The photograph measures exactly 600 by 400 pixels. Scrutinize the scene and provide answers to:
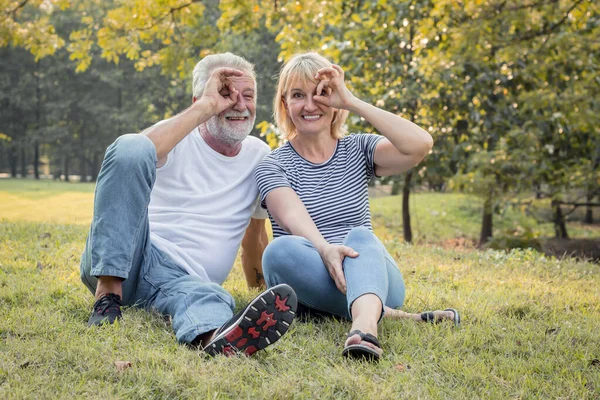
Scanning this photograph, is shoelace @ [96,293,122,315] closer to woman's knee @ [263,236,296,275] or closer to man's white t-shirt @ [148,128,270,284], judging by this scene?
man's white t-shirt @ [148,128,270,284]

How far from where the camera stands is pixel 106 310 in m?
2.82

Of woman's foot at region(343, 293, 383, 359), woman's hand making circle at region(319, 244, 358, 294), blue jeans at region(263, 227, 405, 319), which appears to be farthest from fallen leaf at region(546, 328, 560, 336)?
woman's hand making circle at region(319, 244, 358, 294)

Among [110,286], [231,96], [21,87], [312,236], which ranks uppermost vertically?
[21,87]

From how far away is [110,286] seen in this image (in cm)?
283

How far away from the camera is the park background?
227 centimetres

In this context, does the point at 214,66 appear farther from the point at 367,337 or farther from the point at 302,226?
the point at 367,337

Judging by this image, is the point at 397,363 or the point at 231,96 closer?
the point at 397,363

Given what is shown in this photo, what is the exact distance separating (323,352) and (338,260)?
444 mm

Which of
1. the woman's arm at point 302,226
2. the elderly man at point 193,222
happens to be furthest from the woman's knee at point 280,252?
the elderly man at point 193,222

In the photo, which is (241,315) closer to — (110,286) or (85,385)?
(85,385)

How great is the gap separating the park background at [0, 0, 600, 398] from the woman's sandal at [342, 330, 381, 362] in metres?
0.07

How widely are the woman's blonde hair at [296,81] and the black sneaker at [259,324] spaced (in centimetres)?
142

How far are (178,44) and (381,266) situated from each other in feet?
23.6

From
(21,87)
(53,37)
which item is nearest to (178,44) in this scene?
(53,37)
